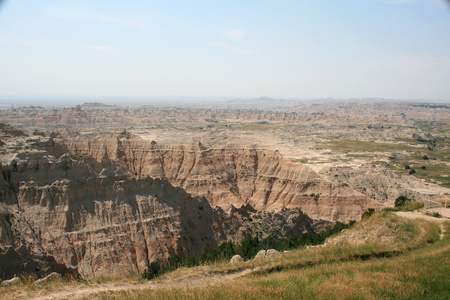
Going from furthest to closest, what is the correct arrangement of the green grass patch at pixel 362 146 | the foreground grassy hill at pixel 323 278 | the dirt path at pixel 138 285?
1. the green grass patch at pixel 362 146
2. the dirt path at pixel 138 285
3. the foreground grassy hill at pixel 323 278

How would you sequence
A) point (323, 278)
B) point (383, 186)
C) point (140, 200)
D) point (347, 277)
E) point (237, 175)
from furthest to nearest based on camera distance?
point (383, 186) → point (237, 175) → point (140, 200) → point (323, 278) → point (347, 277)

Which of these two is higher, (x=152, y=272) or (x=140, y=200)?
(x=140, y=200)

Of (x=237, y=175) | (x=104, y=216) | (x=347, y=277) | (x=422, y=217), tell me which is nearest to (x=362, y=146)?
(x=237, y=175)

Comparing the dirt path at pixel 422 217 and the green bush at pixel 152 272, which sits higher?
the dirt path at pixel 422 217

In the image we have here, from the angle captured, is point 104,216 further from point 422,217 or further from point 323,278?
point 422,217

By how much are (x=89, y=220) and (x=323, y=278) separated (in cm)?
2338

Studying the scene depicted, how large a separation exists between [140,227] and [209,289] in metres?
21.7

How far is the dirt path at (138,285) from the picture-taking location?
527 inches

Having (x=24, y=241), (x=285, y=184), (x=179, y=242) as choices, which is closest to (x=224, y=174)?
(x=285, y=184)

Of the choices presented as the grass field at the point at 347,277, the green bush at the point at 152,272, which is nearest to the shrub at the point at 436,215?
the grass field at the point at 347,277

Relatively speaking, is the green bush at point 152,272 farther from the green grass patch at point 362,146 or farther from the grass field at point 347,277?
the green grass patch at point 362,146

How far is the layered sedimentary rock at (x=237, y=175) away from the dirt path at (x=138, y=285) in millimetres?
35686

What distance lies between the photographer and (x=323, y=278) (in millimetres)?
13320

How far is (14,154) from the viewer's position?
32281mm
